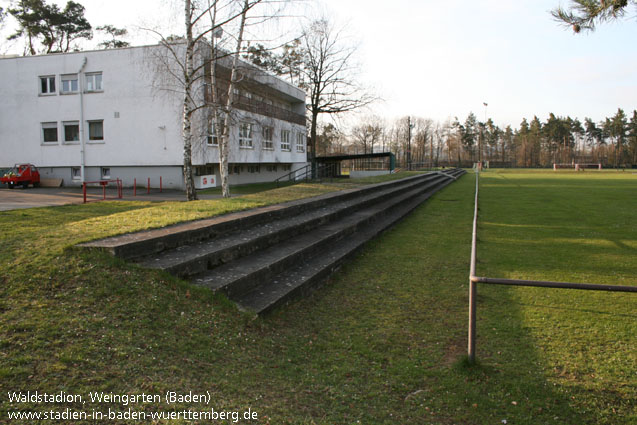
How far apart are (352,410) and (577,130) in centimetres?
13194

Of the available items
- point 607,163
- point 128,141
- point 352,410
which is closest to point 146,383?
point 352,410

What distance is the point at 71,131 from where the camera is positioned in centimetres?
2770

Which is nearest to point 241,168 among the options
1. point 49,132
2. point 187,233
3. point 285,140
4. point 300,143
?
point 285,140

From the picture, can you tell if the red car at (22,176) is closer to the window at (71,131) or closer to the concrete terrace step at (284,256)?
the window at (71,131)

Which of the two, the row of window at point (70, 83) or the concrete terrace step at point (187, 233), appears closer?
the concrete terrace step at point (187, 233)

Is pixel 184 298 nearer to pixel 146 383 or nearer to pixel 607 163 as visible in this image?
pixel 146 383

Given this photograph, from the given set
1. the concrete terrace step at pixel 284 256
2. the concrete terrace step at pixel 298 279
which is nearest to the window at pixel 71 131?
the concrete terrace step at pixel 284 256

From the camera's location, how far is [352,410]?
3.35 metres

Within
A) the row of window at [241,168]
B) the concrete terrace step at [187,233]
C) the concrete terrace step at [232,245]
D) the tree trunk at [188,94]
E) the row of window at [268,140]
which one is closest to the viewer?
the concrete terrace step at [187,233]

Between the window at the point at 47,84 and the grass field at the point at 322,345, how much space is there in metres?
26.5

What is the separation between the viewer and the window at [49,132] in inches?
1097

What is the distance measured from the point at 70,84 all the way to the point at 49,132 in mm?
3515

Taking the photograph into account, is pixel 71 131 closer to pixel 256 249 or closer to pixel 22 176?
pixel 22 176

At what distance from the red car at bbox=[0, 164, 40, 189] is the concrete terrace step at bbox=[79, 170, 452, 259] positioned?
23.6 metres
